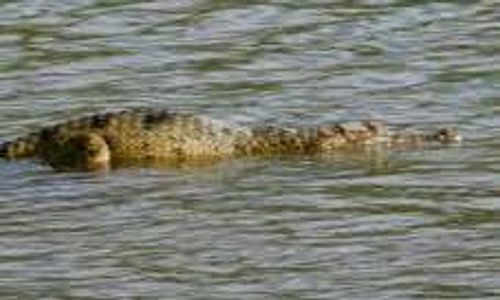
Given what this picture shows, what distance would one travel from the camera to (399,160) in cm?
1385

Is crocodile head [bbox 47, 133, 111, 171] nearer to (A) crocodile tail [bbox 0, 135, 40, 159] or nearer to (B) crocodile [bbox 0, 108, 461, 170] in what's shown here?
(B) crocodile [bbox 0, 108, 461, 170]

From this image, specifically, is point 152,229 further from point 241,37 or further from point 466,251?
point 241,37

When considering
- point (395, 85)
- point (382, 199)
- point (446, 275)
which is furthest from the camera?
point (395, 85)

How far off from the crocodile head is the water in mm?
193

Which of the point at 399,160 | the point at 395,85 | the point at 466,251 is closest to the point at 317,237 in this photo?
the point at 466,251

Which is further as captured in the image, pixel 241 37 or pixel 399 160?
pixel 241 37

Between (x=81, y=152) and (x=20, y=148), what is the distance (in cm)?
35

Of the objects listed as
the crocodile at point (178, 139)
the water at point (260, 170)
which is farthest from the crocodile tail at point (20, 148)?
the water at point (260, 170)

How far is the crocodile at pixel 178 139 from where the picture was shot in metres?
14.3

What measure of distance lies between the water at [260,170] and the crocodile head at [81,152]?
19cm

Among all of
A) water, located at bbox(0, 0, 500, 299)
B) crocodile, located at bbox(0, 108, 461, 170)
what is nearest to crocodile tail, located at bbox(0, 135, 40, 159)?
crocodile, located at bbox(0, 108, 461, 170)

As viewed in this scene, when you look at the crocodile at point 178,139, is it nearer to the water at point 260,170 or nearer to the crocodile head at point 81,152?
the crocodile head at point 81,152

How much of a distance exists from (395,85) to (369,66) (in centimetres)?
69

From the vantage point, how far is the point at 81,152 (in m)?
14.4
